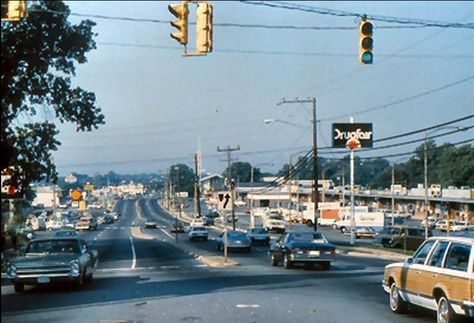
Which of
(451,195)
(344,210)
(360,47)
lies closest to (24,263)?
(360,47)

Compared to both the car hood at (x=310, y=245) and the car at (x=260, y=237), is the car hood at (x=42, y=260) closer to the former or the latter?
the car hood at (x=310, y=245)

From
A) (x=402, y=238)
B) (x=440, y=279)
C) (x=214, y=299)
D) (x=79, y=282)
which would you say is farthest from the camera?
(x=402, y=238)

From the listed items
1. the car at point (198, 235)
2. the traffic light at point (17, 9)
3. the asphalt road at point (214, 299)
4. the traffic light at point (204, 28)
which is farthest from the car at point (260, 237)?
the traffic light at point (17, 9)

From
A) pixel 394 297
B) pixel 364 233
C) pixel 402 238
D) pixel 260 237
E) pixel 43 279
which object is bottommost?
pixel 364 233

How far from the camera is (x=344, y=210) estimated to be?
8844 centimetres

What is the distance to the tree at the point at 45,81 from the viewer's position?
1027 inches

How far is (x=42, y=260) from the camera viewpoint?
1912 cm

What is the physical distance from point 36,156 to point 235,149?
63.0 metres

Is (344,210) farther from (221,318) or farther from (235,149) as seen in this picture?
(221,318)

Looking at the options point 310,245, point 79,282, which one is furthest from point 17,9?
point 310,245

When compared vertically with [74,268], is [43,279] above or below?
below

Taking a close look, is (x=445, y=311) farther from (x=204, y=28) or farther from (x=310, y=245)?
(x=310, y=245)

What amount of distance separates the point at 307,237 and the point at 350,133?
3522 cm

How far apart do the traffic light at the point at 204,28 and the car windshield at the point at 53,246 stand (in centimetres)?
778
